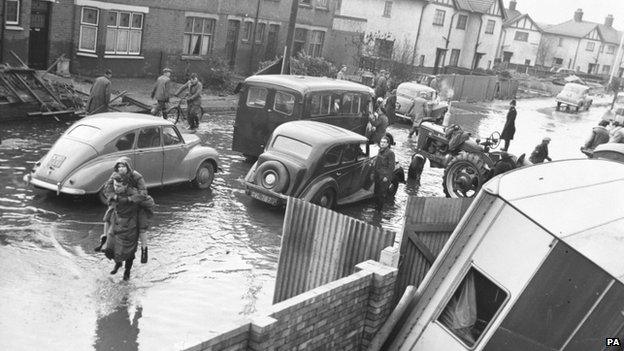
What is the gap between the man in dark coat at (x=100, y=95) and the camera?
1655cm

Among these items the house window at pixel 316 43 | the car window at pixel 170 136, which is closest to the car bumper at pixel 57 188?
the car window at pixel 170 136

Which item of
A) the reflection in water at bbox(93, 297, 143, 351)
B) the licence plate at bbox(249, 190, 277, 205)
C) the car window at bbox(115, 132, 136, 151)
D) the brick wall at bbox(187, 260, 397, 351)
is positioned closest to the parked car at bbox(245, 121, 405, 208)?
the licence plate at bbox(249, 190, 277, 205)

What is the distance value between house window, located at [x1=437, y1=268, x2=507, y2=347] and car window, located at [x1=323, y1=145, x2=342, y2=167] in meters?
6.22

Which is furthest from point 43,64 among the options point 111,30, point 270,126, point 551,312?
point 551,312

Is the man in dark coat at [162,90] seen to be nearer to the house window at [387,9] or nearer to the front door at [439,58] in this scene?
the house window at [387,9]

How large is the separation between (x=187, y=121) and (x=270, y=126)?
4827 millimetres

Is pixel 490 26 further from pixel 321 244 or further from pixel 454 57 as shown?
pixel 321 244

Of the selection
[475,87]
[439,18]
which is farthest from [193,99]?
[439,18]

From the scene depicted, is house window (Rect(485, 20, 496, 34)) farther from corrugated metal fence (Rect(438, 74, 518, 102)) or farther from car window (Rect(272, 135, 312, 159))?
car window (Rect(272, 135, 312, 159))

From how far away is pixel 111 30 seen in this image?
81.5ft

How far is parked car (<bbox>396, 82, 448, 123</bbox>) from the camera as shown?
27.0 m

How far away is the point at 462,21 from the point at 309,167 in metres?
43.5

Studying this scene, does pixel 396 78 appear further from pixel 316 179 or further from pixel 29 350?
pixel 29 350

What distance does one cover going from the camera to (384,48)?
40.6 meters
